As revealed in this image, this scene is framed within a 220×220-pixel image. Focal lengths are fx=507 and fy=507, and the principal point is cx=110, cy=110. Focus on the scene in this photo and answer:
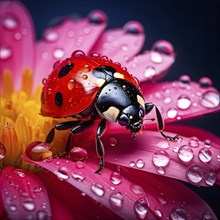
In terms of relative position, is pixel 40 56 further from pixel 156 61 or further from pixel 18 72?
pixel 156 61

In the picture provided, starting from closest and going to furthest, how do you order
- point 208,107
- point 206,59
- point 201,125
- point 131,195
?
1. point 131,195
2. point 208,107
3. point 201,125
4. point 206,59

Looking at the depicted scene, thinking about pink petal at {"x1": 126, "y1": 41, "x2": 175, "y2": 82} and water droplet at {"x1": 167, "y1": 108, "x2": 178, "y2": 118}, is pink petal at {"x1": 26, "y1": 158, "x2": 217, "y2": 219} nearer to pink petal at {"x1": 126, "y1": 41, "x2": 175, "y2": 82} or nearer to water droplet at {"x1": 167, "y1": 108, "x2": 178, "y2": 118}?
water droplet at {"x1": 167, "y1": 108, "x2": 178, "y2": 118}

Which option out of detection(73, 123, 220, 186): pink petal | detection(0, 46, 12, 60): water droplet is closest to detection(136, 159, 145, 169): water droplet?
detection(73, 123, 220, 186): pink petal

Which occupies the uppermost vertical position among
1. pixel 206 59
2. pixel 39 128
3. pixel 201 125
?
pixel 39 128

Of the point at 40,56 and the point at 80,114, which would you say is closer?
the point at 80,114

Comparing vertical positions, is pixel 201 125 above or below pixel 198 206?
below

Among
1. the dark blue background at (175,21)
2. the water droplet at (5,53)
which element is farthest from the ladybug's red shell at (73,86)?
the dark blue background at (175,21)

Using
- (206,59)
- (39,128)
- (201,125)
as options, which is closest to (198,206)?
(39,128)
